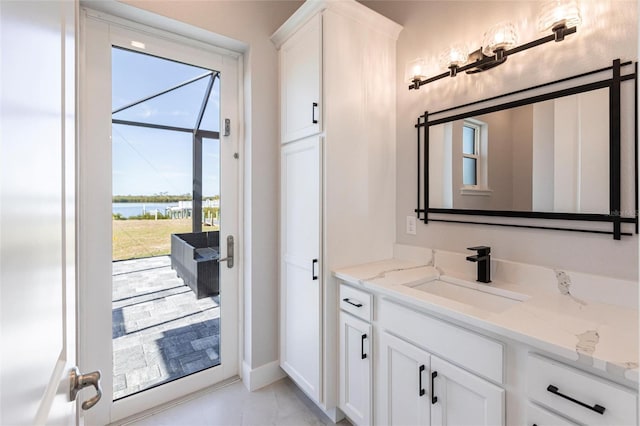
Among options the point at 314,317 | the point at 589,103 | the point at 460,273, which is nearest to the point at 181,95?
the point at 314,317

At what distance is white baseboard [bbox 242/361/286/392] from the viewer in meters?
2.05

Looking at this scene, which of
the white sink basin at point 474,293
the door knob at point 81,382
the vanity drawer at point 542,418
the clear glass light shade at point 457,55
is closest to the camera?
the door knob at point 81,382

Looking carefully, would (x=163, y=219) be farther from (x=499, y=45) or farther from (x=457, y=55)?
(x=499, y=45)

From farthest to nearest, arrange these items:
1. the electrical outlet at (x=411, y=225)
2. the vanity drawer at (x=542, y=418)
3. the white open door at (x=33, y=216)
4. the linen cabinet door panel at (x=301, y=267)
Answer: the electrical outlet at (x=411, y=225) → the linen cabinet door panel at (x=301, y=267) → the vanity drawer at (x=542, y=418) → the white open door at (x=33, y=216)

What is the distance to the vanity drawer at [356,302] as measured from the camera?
1.51 metres

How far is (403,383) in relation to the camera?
1.35m

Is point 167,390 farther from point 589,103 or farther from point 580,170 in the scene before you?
point 589,103

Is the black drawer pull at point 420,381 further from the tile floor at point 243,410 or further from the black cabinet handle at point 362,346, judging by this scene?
the tile floor at point 243,410

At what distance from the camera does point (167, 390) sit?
6.30 feet

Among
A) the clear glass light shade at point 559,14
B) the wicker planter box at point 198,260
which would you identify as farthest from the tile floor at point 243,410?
the clear glass light shade at point 559,14

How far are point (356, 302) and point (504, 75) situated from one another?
141 centimetres

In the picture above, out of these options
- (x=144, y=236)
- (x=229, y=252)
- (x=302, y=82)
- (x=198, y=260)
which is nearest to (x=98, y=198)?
(x=144, y=236)

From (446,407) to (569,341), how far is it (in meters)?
0.56

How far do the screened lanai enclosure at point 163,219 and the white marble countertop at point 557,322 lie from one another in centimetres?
125
